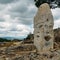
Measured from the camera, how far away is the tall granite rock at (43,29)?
100.0 feet

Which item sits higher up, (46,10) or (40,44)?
(46,10)

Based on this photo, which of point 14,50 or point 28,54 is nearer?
point 28,54

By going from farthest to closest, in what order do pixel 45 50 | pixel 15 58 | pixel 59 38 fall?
pixel 59 38 → pixel 45 50 → pixel 15 58

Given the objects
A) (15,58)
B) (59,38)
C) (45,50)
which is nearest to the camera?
(15,58)

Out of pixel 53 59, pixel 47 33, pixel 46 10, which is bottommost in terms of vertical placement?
pixel 53 59

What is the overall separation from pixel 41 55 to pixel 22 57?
1.63 meters

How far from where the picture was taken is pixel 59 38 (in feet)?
125

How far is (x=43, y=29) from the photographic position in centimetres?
3053

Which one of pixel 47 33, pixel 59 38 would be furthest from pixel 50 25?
pixel 59 38

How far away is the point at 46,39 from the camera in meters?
30.5

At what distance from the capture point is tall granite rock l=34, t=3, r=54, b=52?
30.5 m

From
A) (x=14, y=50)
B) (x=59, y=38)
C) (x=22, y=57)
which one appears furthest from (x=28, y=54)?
(x=59, y=38)

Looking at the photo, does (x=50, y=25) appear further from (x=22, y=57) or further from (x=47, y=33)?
(x=22, y=57)

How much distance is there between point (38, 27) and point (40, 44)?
1673mm
